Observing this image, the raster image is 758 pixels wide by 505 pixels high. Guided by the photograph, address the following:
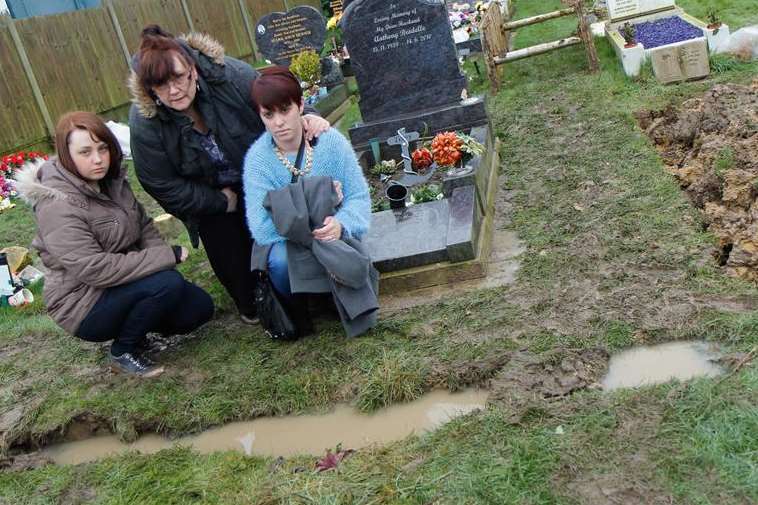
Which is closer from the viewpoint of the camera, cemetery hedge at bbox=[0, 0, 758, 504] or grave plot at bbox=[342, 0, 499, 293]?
cemetery hedge at bbox=[0, 0, 758, 504]

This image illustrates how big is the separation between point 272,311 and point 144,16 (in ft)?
39.0

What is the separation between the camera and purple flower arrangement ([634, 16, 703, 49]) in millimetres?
7988

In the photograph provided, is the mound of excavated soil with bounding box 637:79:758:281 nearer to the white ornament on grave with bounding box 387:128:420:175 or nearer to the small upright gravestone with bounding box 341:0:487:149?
the small upright gravestone with bounding box 341:0:487:149

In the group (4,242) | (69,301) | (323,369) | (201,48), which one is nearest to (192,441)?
(323,369)

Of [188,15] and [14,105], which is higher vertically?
[188,15]

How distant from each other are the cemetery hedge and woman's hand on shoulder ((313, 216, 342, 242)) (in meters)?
0.60

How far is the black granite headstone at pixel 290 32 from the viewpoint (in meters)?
10.7

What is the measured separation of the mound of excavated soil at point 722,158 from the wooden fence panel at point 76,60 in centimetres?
895

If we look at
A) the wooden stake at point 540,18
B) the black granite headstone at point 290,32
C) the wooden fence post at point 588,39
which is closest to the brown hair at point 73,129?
the wooden fence post at point 588,39

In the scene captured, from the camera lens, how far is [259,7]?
1880 cm

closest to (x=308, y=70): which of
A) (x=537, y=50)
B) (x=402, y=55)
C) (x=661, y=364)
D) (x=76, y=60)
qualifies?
(x=537, y=50)

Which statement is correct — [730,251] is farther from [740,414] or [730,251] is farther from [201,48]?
[201,48]

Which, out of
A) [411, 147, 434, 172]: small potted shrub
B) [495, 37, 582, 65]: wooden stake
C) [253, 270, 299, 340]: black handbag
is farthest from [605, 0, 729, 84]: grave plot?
[253, 270, 299, 340]: black handbag

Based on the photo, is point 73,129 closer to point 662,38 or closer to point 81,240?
point 81,240
